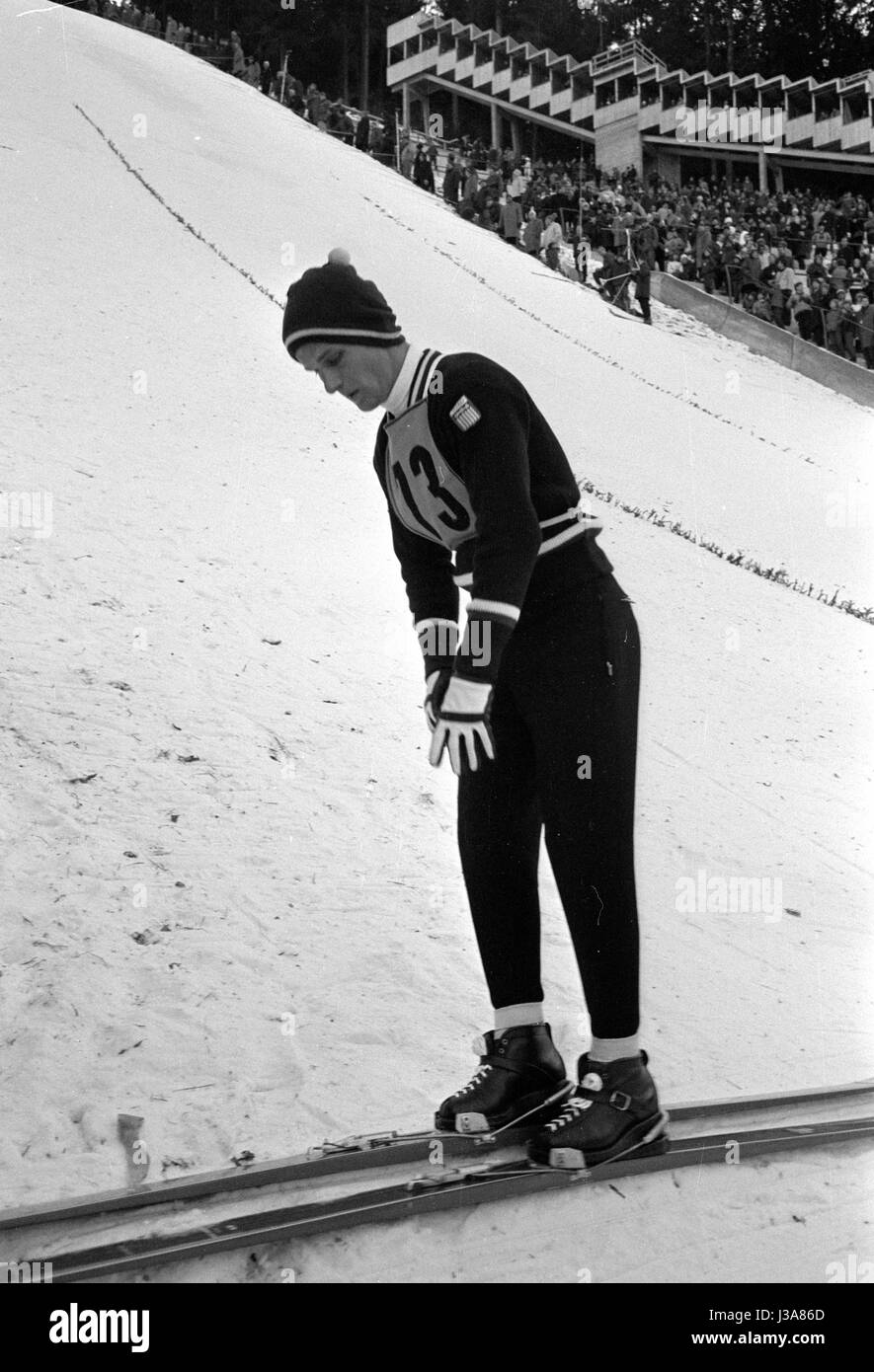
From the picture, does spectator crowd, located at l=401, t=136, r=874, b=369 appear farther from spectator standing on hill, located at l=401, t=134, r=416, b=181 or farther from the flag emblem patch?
the flag emblem patch

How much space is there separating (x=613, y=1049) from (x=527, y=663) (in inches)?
32.0

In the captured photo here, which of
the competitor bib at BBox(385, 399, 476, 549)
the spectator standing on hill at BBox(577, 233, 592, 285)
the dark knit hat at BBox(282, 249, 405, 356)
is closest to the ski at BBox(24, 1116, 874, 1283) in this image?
the competitor bib at BBox(385, 399, 476, 549)

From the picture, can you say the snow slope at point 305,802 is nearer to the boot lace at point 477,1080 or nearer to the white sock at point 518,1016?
the boot lace at point 477,1080

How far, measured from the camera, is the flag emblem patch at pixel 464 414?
2.54m

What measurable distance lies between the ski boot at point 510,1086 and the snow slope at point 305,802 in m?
0.21

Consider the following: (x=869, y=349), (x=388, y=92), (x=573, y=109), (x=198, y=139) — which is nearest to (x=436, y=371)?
(x=869, y=349)

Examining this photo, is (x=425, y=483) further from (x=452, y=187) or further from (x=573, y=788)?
(x=452, y=187)

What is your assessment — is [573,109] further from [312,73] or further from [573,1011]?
[573,1011]

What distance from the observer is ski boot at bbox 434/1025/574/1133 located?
2725 millimetres

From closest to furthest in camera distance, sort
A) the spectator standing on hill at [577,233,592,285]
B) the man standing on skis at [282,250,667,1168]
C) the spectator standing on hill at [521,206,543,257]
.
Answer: the man standing on skis at [282,250,667,1168] → the spectator standing on hill at [577,233,592,285] → the spectator standing on hill at [521,206,543,257]

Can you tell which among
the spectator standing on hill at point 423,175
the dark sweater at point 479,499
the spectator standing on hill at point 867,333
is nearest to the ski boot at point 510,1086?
the dark sweater at point 479,499

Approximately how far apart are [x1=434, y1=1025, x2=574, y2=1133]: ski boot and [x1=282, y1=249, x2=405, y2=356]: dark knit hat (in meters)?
1.49

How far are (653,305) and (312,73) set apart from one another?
33.4m
